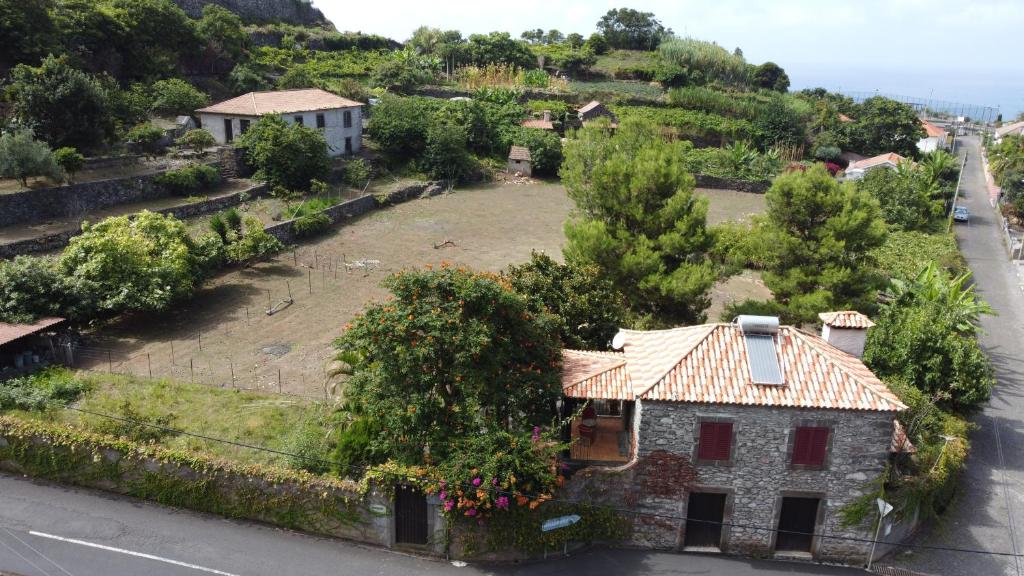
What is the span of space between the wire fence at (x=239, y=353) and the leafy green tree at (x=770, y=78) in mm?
87816

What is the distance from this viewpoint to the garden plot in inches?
952

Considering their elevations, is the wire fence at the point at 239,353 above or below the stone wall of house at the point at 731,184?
below

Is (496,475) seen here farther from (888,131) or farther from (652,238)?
(888,131)

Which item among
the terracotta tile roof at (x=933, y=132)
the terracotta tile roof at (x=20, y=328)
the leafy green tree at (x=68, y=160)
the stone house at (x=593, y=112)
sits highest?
the stone house at (x=593, y=112)

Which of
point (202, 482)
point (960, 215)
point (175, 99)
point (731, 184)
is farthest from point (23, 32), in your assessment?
point (960, 215)

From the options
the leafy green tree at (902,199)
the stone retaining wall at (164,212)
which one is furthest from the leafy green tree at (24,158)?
the leafy green tree at (902,199)

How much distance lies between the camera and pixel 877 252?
131 ft

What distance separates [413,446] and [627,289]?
11.7 meters

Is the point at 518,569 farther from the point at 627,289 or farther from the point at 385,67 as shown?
the point at 385,67

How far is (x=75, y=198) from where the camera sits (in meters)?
36.0

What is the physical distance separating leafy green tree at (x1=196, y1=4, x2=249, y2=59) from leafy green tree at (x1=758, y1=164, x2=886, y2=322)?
5211 cm

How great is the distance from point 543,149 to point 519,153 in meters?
2.11

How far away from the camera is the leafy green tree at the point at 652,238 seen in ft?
81.2

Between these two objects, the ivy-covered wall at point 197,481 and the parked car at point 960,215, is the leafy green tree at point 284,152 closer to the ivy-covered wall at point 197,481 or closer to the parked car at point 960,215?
the ivy-covered wall at point 197,481
